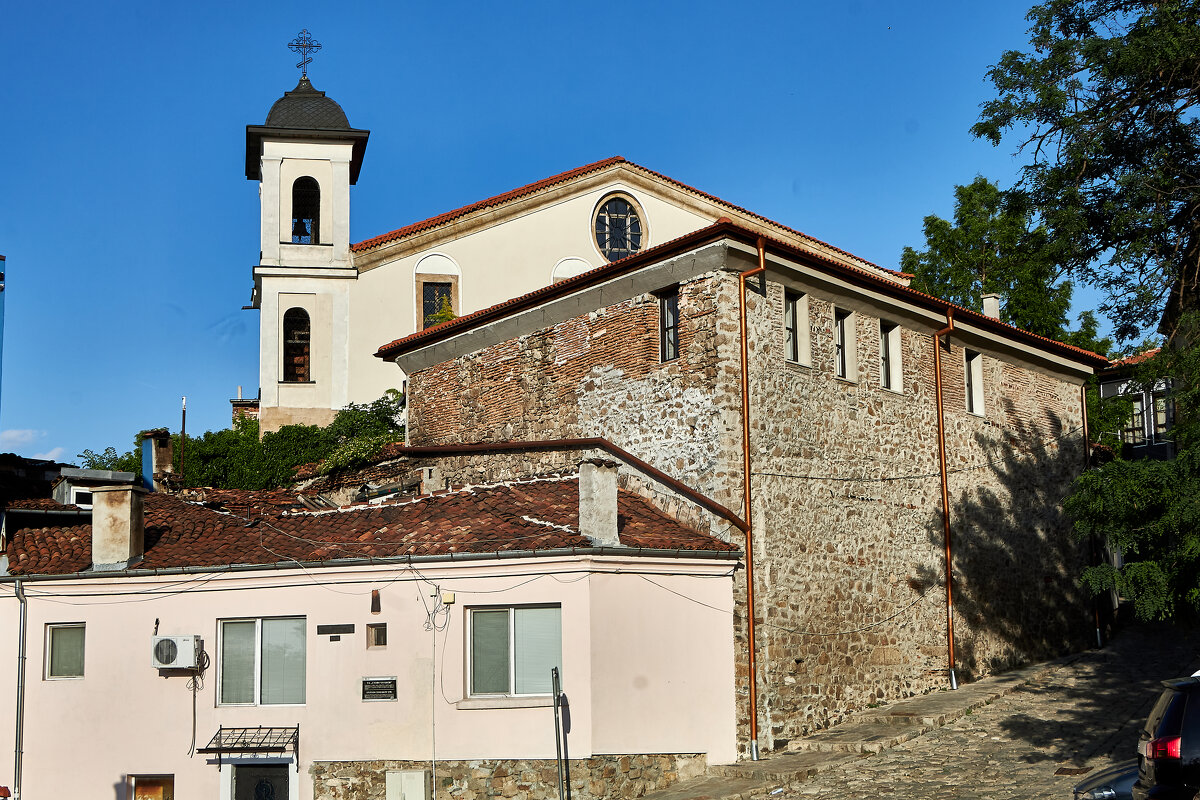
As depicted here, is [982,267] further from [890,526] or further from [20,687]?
[20,687]

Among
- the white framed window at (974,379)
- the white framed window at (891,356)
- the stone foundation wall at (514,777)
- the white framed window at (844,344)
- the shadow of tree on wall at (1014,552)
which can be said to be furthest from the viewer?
the white framed window at (974,379)

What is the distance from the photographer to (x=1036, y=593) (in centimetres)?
2408

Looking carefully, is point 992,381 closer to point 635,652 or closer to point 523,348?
point 523,348

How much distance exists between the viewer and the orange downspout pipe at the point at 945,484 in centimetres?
2119

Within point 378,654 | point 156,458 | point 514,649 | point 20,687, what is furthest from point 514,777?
point 156,458

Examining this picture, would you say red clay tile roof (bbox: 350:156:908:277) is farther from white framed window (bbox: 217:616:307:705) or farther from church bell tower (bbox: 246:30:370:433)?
white framed window (bbox: 217:616:307:705)

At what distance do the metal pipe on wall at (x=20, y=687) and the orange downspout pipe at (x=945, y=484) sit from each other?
14971 mm

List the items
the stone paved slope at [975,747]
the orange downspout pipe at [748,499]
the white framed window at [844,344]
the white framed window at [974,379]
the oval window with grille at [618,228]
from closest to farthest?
the stone paved slope at [975,747], the orange downspout pipe at [748,499], the white framed window at [844,344], the white framed window at [974,379], the oval window with grille at [618,228]

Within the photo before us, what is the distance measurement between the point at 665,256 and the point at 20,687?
11.4 m

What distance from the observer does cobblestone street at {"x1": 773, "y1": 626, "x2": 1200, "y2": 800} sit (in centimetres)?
1473

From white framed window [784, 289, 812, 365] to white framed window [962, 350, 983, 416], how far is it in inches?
217

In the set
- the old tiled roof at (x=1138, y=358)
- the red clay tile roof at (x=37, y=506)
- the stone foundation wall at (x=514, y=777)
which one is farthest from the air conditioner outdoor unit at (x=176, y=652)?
the old tiled roof at (x=1138, y=358)

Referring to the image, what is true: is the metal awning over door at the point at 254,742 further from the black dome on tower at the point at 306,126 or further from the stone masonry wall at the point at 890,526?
the black dome on tower at the point at 306,126

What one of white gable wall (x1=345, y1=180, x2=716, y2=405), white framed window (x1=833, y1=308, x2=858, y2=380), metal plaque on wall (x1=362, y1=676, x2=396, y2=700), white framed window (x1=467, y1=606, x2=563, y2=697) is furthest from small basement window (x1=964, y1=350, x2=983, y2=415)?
metal plaque on wall (x1=362, y1=676, x2=396, y2=700)
